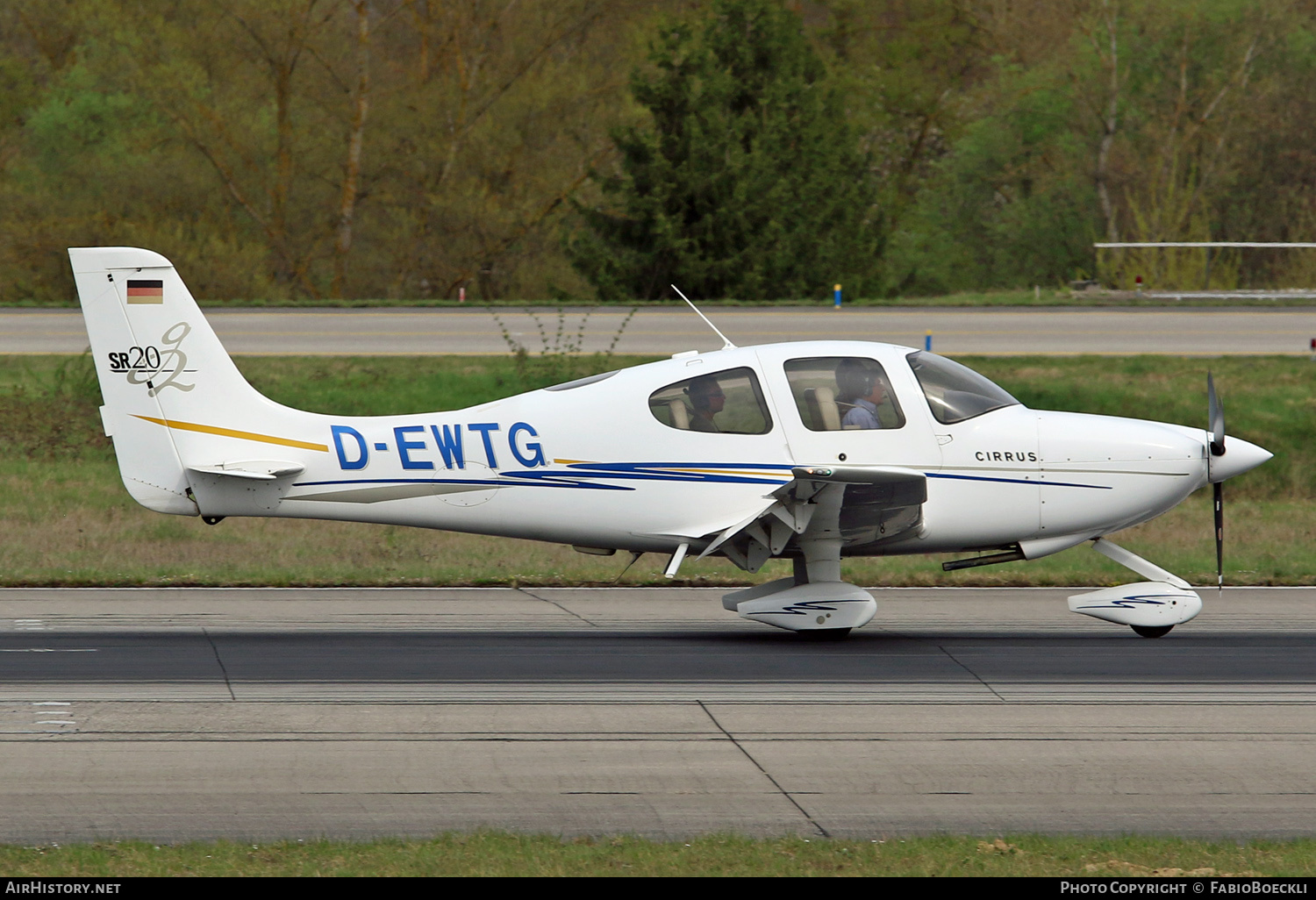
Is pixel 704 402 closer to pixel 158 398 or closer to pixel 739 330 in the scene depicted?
pixel 158 398

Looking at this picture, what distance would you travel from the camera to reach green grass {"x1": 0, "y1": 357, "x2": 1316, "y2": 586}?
14773mm

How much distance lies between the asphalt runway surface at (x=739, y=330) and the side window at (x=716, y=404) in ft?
57.4

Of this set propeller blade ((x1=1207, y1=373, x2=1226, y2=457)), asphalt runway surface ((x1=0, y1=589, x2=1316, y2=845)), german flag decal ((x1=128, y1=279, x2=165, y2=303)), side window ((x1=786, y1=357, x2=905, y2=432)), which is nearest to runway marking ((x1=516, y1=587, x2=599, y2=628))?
asphalt runway surface ((x1=0, y1=589, x2=1316, y2=845))

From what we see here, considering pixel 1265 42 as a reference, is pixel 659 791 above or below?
below

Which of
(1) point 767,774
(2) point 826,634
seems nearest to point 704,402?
(2) point 826,634

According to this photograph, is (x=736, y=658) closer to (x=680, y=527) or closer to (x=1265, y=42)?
(x=680, y=527)

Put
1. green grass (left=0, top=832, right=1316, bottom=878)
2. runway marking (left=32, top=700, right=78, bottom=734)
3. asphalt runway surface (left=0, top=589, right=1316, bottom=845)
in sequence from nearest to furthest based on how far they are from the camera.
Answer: green grass (left=0, top=832, right=1316, bottom=878)
asphalt runway surface (left=0, top=589, right=1316, bottom=845)
runway marking (left=32, top=700, right=78, bottom=734)

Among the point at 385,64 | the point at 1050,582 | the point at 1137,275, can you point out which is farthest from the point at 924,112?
the point at 1050,582

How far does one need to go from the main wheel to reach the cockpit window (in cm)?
184

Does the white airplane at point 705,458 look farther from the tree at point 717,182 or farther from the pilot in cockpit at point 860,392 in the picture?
the tree at point 717,182

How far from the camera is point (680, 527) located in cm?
1102

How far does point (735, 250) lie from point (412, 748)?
117 ft

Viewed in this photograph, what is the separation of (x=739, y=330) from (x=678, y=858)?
27.0 m

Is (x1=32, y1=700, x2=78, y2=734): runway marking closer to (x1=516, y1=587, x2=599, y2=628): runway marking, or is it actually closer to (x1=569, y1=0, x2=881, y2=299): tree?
(x1=516, y1=587, x2=599, y2=628): runway marking
